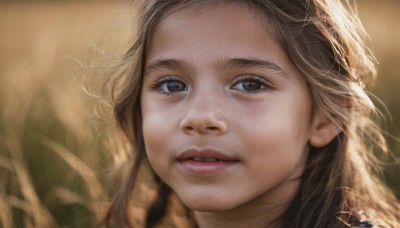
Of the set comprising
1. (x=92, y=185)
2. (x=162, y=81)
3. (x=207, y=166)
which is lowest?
(x=92, y=185)

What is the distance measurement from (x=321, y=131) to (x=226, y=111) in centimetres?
46

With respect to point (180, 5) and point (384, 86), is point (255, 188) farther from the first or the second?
point (384, 86)

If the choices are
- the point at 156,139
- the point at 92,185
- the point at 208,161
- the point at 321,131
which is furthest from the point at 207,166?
the point at 92,185

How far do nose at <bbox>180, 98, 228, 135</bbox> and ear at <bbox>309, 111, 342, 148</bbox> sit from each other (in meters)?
0.44

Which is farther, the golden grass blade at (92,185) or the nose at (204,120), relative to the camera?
the golden grass blade at (92,185)

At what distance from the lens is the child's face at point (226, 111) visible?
2.60 meters

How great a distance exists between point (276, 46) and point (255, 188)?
1.57ft

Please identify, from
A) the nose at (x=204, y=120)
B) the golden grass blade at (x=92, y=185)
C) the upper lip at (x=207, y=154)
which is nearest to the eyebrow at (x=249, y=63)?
the nose at (x=204, y=120)

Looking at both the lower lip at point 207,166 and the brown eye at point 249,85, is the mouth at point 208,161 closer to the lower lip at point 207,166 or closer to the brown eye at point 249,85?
the lower lip at point 207,166

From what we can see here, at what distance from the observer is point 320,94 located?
2832 millimetres

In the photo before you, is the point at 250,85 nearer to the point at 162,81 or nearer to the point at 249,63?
the point at 249,63

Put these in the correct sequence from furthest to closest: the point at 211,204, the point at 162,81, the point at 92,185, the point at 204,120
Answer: the point at 92,185 → the point at 162,81 → the point at 211,204 → the point at 204,120

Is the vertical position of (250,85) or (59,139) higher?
(250,85)

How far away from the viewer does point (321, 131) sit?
9.52 ft
